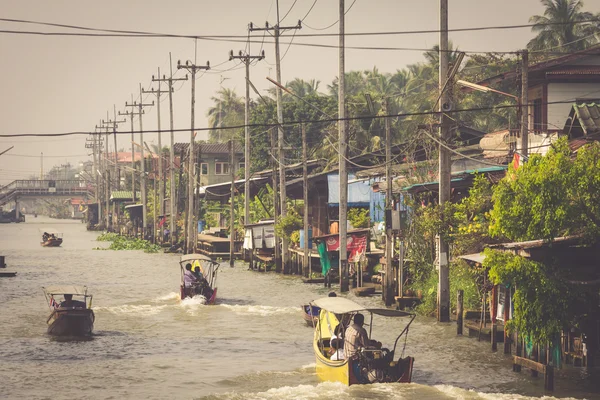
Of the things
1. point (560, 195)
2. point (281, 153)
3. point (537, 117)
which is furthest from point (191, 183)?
point (560, 195)

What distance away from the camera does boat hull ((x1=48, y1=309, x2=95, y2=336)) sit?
96.3 feet

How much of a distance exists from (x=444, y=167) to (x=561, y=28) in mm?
39371

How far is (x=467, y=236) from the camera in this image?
28375mm

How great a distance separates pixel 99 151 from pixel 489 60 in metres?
90.2

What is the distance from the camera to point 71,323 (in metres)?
29.3

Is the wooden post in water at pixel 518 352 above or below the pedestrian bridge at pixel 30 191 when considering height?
below

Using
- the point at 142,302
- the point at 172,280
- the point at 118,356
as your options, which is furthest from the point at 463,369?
the point at 172,280

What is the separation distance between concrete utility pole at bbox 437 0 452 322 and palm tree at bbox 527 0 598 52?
36469 mm

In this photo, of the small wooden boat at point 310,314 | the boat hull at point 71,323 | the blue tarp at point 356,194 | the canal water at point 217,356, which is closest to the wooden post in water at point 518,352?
the canal water at point 217,356

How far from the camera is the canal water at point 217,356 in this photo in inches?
843

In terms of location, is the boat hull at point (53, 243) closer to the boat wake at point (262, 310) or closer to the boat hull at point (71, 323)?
the boat wake at point (262, 310)

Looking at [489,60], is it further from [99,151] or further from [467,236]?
[99,151]

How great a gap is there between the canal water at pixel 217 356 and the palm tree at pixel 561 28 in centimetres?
3079

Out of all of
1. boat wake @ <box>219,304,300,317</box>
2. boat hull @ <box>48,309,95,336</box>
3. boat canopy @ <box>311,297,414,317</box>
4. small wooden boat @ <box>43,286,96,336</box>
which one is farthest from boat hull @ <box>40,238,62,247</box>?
boat canopy @ <box>311,297,414,317</box>
